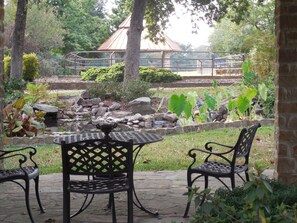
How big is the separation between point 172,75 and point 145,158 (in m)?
12.3

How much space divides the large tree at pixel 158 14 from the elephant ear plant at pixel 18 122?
22.2ft

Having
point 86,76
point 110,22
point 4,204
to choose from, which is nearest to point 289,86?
point 4,204

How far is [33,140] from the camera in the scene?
→ 9.38 m

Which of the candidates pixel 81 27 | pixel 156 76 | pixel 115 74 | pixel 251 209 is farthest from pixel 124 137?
pixel 81 27

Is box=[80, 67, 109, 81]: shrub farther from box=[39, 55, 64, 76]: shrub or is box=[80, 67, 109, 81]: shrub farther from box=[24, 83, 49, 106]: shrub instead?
box=[24, 83, 49, 106]: shrub

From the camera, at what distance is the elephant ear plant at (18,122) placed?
945cm

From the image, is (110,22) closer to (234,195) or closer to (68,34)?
(68,34)

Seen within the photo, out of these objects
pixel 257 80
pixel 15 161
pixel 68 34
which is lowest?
pixel 15 161

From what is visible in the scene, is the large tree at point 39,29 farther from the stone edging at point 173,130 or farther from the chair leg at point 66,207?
the chair leg at point 66,207

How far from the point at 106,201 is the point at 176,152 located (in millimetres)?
3040

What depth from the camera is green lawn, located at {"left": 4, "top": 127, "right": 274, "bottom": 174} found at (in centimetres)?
728

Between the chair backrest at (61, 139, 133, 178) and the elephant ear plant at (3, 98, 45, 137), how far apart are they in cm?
556

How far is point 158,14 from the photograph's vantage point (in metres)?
19.6

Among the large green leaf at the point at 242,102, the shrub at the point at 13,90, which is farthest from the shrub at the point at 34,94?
the large green leaf at the point at 242,102
